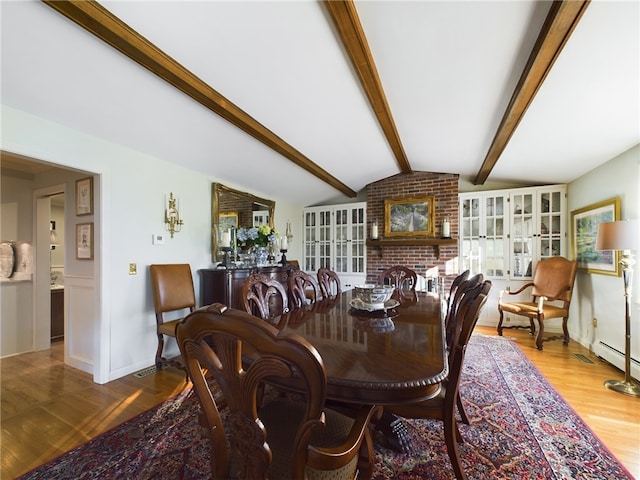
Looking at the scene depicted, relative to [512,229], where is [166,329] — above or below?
below

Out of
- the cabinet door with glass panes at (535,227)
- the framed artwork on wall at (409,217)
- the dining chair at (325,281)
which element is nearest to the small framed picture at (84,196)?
the dining chair at (325,281)

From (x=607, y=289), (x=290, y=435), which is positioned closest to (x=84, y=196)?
(x=290, y=435)

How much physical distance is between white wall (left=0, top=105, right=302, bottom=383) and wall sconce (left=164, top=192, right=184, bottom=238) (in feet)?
0.21

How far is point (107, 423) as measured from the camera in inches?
75.2

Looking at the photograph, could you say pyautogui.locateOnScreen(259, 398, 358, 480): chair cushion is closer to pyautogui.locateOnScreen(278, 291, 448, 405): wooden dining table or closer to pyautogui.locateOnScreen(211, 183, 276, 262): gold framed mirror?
pyautogui.locateOnScreen(278, 291, 448, 405): wooden dining table

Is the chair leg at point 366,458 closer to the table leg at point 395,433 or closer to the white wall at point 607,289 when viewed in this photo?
the table leg at point 395,433

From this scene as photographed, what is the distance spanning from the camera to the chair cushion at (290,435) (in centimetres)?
89

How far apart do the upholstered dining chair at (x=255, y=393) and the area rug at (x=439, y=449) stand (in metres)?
0.79

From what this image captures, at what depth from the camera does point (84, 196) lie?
276cm

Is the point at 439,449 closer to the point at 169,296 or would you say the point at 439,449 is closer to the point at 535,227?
the point at 169,296

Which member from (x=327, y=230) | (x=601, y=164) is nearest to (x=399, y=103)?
(x=601, y=164)

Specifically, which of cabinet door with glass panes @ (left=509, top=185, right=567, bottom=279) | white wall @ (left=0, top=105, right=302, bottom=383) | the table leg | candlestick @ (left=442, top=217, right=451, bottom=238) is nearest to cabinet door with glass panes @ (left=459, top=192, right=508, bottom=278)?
cabinet door with glass panes @ (left=509, top=185, right=567, bottom=279)

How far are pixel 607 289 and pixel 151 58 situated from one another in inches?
185

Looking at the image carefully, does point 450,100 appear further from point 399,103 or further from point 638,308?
point 638,308
